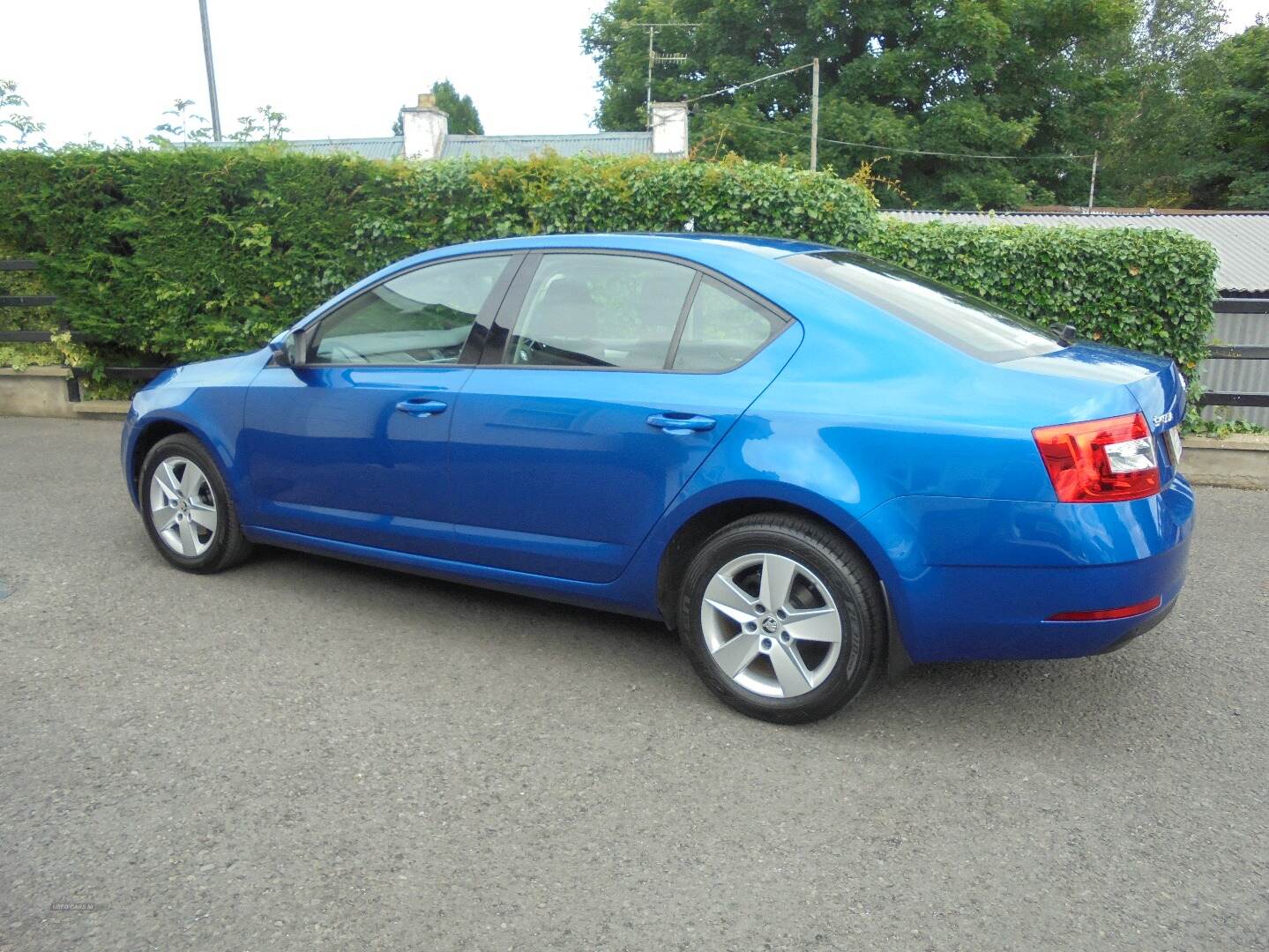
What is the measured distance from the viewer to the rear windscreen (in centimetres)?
358

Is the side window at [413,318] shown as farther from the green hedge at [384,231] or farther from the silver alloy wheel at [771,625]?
the green hedge at [384,231]

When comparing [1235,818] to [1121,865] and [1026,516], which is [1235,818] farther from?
[1026,516]

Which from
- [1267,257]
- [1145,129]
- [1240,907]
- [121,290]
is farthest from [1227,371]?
[1145,129]

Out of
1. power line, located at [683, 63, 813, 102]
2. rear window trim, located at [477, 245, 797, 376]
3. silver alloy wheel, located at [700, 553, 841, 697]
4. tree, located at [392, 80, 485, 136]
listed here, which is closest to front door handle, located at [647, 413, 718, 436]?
rear window trim, located at [477, 245, 797, 376]

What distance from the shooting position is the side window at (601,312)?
12.8 feet

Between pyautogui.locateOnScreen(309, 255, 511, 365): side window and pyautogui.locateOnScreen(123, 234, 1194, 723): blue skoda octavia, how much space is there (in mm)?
13

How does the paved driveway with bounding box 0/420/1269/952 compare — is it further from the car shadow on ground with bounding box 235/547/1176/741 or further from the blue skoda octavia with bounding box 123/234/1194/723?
the blue skoda octavia with bounding box 123/234/1194/723

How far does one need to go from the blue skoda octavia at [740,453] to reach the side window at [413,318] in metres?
0.01

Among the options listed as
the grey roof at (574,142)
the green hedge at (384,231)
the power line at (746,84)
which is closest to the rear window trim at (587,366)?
the green hedge at (384,231)

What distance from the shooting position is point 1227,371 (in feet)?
57.6

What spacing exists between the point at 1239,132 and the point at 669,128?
26.0m

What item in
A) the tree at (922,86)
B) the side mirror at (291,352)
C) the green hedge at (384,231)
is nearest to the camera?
the side mirror at (291,352)

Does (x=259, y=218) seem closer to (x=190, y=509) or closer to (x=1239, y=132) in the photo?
(x=190, y=509)

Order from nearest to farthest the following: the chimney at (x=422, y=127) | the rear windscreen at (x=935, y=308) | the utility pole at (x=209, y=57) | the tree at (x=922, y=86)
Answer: the rear windscreen at (x=935, y=308) < the utility pole at (x=209, y=57) < the chimney at (x=422, y=127) < the tree at (x=922, y=86)
